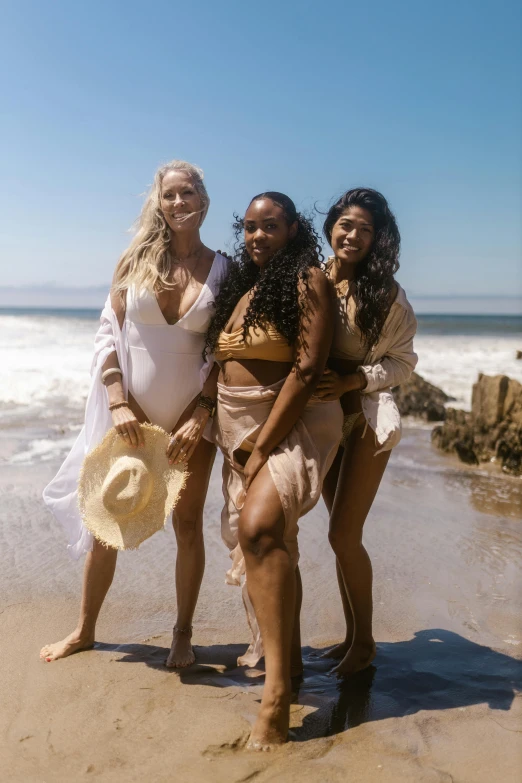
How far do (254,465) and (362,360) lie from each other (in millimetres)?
770

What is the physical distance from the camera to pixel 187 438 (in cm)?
352

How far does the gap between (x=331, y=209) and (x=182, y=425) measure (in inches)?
49.1

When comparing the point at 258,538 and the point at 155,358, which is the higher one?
the point at 155,358

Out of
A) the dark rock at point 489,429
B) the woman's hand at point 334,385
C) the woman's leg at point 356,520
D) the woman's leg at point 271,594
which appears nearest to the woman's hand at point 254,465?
the woman's leg at point 271,594

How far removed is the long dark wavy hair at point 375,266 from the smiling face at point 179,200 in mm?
708

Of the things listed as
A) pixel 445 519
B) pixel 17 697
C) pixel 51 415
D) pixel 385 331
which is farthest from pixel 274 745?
pixel 51 415

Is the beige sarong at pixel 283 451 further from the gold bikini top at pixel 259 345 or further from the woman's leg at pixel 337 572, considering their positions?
the woman's leg at pixel 337 572

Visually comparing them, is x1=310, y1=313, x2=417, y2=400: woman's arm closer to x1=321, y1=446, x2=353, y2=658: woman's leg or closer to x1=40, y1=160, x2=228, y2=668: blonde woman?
x1=321, y1=446, x2=353, y2=658: woman's leg

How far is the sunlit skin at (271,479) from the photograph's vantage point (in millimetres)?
2914

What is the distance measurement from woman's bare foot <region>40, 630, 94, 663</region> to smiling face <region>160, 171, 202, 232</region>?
2077 millimetres

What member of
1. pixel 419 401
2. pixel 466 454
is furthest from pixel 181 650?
pixel 419 401

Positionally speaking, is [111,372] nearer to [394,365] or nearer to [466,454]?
[394,365]

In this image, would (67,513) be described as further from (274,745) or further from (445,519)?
(445,519)

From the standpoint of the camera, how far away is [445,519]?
5945mm
